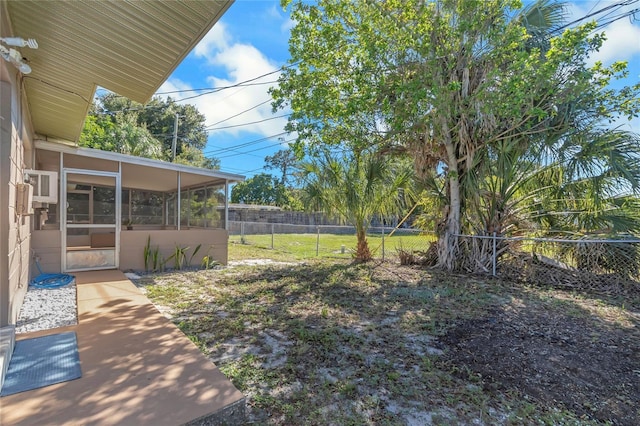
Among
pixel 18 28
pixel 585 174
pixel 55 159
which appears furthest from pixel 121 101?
pixel 585 174

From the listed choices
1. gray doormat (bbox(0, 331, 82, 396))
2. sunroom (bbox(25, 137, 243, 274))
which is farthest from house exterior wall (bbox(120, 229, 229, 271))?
gray doormat (bbox(0, 331, 82, 396))

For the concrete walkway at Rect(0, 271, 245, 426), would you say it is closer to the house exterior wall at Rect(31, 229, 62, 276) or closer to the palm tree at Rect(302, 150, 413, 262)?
the house exterior wall at Rect(31, 229, 62, 276)

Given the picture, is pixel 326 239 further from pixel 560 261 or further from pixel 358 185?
pixel 560 261

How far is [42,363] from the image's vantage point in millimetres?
2729

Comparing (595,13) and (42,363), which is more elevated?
(595,13)

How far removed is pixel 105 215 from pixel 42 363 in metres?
5.23

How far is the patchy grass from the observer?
7.64 feet

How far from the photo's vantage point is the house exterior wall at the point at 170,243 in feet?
23.4

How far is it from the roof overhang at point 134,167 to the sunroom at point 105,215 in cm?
2

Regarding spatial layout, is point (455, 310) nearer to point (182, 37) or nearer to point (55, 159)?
point (182, 37)

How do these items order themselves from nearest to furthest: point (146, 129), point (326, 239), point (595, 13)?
point (595, 13) → point (326, 239) → point (146, 129)

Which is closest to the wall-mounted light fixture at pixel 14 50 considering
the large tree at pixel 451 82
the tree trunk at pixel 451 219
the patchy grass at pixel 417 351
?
the patchy grass at pixel 417 351

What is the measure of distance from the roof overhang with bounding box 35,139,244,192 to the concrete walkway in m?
4.30

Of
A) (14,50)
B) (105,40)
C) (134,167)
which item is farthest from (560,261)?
(134,167)
